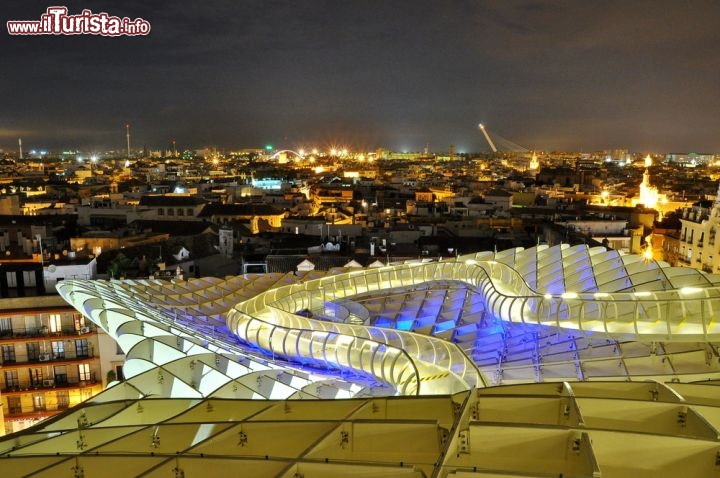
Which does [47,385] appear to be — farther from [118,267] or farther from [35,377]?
[118,267]

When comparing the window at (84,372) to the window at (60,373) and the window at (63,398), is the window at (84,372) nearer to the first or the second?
the window at (60,373)

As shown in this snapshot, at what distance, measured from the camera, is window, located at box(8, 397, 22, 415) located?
23438 mm

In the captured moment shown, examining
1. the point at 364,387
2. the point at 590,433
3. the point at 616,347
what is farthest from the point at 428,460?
Answer: the point at 616,347

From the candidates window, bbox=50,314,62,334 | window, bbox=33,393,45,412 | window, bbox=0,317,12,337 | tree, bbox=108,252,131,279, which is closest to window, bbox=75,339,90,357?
window, bbox=50,314,62,334

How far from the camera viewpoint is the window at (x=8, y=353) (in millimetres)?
23469

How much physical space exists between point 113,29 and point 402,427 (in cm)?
3963

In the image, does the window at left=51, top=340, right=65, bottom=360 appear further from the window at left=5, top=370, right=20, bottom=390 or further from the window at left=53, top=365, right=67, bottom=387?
the window at left=5, top=370, right=20, bottom=390

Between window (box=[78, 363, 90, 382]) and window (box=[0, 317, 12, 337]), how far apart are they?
3.28 metres

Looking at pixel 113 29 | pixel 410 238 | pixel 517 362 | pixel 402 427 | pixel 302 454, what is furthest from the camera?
pixel 410 238

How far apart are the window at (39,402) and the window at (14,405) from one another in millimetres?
635

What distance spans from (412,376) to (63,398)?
1976 cm

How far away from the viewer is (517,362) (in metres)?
11.7

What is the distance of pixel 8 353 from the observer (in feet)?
77.1

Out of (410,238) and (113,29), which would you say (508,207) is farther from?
(113,29)
